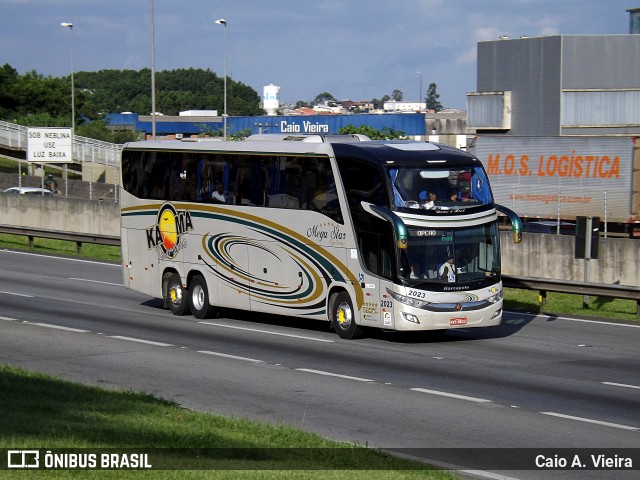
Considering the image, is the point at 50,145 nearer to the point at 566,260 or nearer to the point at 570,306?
the point at 566,260

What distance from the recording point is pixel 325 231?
20.5 m

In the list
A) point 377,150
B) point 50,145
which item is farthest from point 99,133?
point 377,150

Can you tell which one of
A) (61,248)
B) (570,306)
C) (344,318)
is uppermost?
(344,318)

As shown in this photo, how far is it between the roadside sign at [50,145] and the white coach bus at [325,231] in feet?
79.5

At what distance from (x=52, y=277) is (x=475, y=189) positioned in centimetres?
1515

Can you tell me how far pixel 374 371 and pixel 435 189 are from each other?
4.23 meters

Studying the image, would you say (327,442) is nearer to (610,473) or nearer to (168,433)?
(168,433)

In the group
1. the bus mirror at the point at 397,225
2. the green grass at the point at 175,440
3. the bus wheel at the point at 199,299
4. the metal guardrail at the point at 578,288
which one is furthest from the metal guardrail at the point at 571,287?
the green grass at the point at 175,440

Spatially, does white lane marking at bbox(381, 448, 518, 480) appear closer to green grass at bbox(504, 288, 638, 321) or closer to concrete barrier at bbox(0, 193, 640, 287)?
green grass at bbox(504, 288, 638, 321)

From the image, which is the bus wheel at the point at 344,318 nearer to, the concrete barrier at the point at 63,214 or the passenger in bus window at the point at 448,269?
the passenger in bus window at the point at 448,269

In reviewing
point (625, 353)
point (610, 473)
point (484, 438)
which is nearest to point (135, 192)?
point (625, 353)

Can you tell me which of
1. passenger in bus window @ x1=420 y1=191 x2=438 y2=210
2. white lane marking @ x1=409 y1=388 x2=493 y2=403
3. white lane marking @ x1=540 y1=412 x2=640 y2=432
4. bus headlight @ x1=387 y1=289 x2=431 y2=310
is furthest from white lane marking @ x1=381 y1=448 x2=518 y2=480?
passenger in bus window @ x1=420 y1=191 x2=438 y2=210

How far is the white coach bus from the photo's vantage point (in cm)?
1916

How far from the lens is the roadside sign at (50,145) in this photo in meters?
47.5
